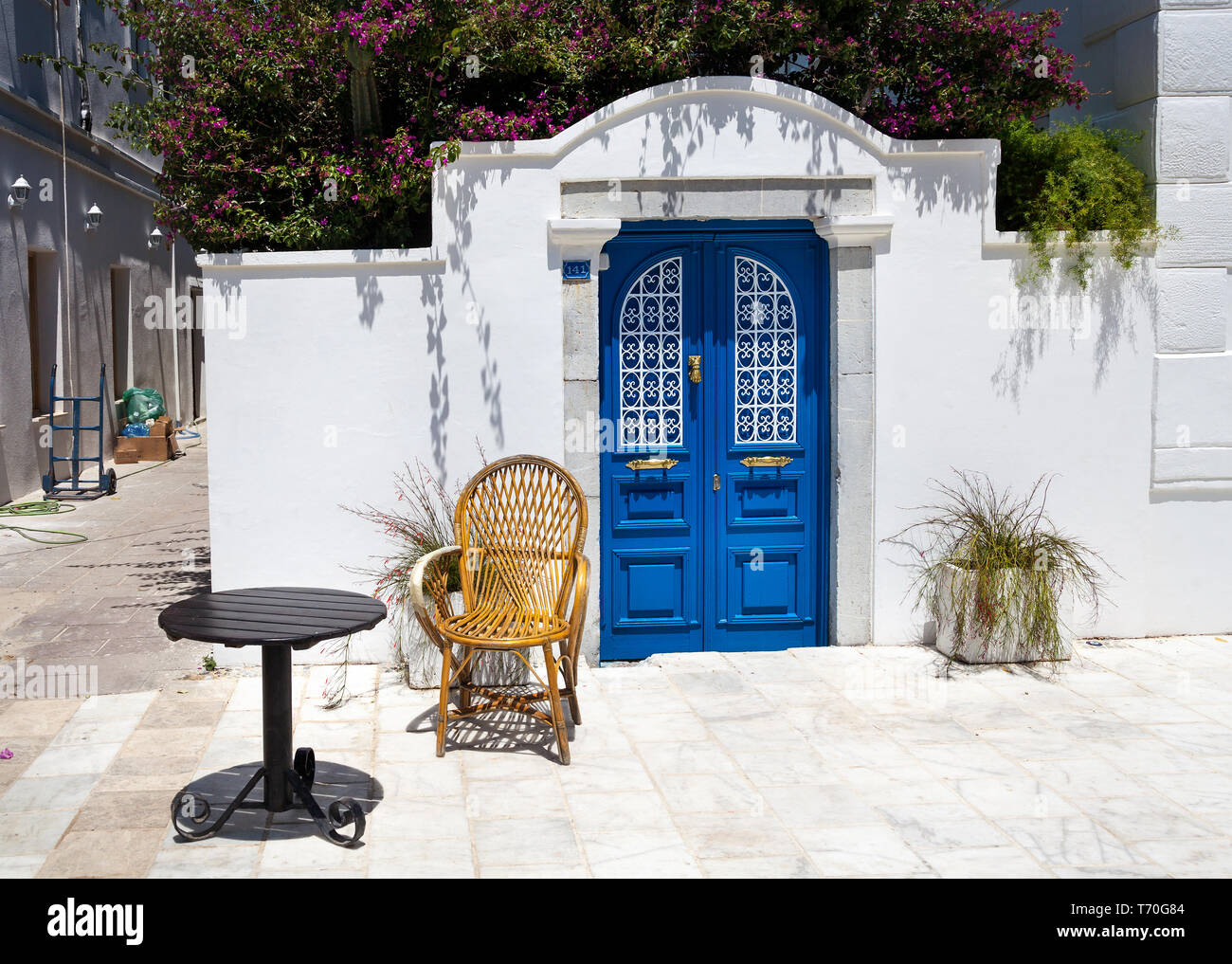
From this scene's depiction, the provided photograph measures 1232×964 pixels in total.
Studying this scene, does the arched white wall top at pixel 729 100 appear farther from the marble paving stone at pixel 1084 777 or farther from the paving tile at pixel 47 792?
the paving tile at pixel 47 792

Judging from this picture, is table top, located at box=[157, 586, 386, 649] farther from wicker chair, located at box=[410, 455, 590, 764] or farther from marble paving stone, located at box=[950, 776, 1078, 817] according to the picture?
marble paving stone, located at box=[950, 776, 1078, 817]

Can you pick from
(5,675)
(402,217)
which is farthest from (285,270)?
(5,675)

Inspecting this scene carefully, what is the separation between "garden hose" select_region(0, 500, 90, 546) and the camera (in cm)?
1035

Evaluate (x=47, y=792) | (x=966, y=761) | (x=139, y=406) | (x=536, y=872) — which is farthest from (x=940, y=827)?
(x=139, y=406)

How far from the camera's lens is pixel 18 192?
1215cm

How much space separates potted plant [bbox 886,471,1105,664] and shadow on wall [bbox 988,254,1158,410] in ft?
2.04

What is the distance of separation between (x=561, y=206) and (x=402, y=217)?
2.92 feet

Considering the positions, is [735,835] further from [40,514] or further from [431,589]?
[40,514]

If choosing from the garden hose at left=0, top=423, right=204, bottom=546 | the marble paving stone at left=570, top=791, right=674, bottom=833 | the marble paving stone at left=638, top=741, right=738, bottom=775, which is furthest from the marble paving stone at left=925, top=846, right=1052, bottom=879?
the garden hose at left=0, top=423, right=204, bottom=546

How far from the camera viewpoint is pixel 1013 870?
13.4 feet

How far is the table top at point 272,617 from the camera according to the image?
4133 millimetres

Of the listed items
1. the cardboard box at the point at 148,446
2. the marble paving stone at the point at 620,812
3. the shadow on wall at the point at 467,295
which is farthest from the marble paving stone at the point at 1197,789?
the cardboard box at the point at 148,446

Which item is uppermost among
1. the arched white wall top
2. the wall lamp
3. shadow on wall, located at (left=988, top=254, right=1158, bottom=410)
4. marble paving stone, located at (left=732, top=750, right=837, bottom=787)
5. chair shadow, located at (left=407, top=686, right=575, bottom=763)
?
the wall lamp

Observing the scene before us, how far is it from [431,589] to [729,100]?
120 inches
